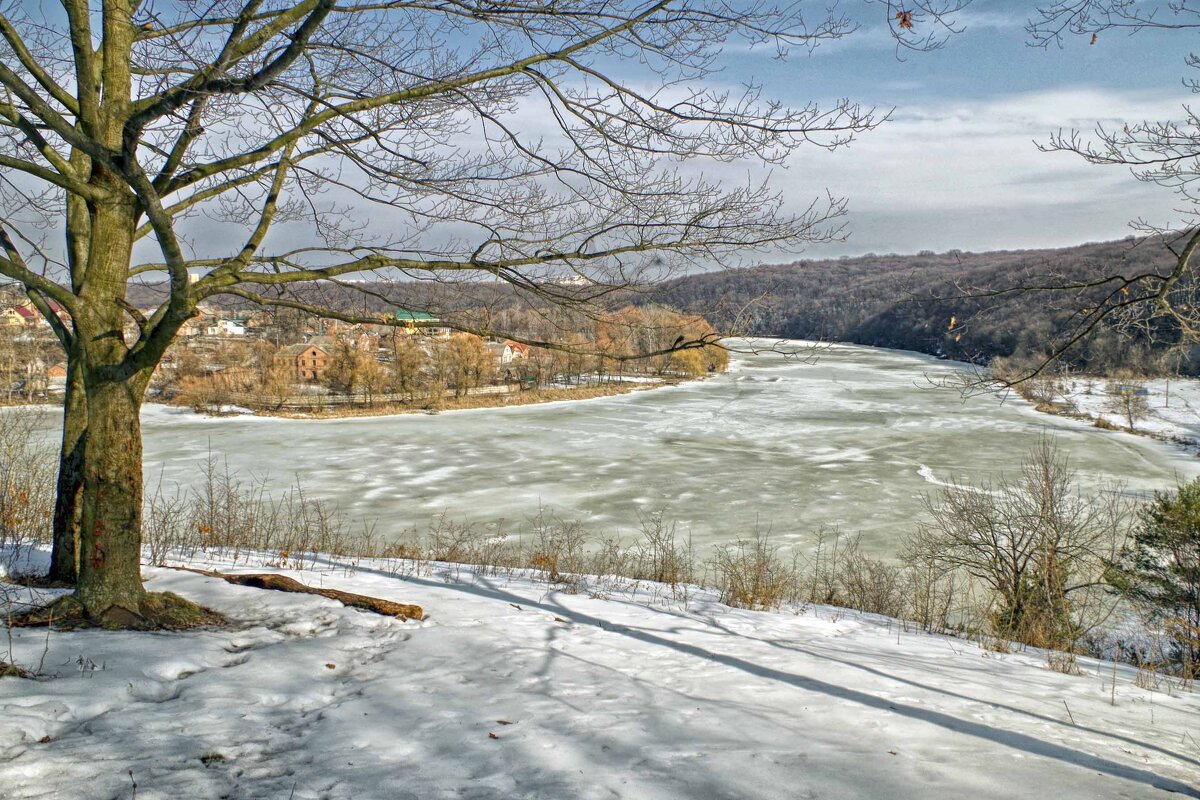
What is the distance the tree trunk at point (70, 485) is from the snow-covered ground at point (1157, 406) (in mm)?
33277

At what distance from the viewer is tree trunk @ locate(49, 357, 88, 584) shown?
182 inches

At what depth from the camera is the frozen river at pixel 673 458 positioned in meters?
18.0

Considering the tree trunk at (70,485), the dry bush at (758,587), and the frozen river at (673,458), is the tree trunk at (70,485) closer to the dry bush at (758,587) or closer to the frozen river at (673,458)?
the dry bush at (758,587)

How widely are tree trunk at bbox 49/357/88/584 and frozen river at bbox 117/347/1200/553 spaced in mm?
8679

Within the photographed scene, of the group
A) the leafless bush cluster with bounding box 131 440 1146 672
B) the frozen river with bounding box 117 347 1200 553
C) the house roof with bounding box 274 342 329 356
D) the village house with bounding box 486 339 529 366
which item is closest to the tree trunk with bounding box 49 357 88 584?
the leafless bush cluster with bounding box 131 440 1146 672

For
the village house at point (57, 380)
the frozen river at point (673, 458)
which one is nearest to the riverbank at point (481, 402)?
the frozen river at point (673, 458)

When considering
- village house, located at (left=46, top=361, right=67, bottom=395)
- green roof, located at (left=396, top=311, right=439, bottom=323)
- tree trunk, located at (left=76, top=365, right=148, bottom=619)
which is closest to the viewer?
tree trunk, located at (left=76, top=365, right=148, bottom=619)

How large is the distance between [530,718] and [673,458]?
22.0 meters

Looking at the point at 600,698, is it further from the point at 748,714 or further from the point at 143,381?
the point at 143,381

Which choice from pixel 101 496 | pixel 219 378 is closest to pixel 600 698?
pixel 101 496

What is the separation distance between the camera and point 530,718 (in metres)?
3.19

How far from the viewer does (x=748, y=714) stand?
3.45 metres

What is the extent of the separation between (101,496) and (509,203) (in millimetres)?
2829

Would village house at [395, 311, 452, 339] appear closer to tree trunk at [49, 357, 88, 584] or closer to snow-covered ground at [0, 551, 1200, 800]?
snow-covered ground at [0, 551, 1200, 800]
